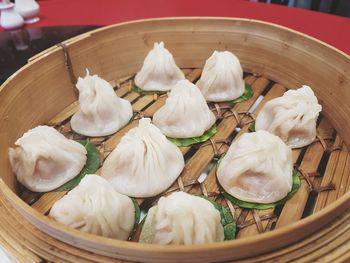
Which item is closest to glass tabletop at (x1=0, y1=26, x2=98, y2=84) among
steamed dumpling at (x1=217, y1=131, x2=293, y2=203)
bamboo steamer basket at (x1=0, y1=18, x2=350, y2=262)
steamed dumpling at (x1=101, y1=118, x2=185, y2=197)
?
bamboo steamer basket at (x1=0, y1=18, x2=350, y2=262)

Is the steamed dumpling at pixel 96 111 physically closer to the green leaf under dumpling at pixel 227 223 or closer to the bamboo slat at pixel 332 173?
the green leaf under dumpling at pixel 227 223

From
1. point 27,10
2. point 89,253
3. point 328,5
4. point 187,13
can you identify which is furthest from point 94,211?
point 328,5

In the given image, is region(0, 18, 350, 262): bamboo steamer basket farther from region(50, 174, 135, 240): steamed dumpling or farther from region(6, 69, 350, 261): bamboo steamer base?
region(50, 174, 135, 240): steamed dumpling

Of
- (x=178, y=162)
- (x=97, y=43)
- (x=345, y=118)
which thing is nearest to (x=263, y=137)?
(x=178, y=162)

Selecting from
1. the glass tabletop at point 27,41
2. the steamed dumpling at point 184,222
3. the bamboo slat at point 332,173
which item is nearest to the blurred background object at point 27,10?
the glass tabletop at point 27,41

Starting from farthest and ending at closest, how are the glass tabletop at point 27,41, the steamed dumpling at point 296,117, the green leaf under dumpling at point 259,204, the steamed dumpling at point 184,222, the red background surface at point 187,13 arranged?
1. the red background surface at point 187,13
2. the glass tabletop at point 27,41
3. the steamed dumpling at point 296,117
4. the green leaf under dumpling at point 259,204
5. the steamed dumpling at point 184,222

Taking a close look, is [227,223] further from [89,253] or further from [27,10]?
[27,10]
